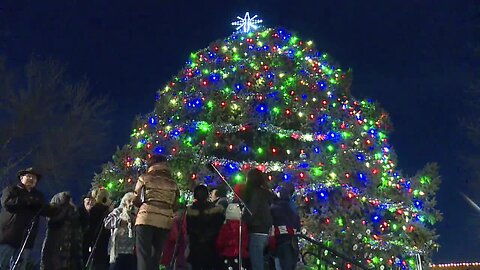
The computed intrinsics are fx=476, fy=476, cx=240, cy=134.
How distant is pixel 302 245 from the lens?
1228 cm

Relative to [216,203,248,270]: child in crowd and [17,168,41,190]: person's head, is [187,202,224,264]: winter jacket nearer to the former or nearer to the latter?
[216,203,248,270]: child in crowd

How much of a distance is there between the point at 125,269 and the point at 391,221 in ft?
27.8

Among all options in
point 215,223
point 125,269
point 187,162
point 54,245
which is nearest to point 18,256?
point 54,245

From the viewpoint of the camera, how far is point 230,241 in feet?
22.9

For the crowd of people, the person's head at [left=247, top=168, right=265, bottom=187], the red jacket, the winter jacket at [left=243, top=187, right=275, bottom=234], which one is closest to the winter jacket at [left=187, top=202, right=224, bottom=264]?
the crowd of people

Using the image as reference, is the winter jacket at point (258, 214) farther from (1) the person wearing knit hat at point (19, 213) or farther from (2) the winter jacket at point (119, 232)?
(1) the person wearing knit hat at point (19, 213)

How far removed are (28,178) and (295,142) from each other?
976 cm

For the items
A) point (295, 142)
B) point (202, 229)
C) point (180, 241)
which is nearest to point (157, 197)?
point (202, 229)

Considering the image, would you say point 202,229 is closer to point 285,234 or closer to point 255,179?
point 255,179

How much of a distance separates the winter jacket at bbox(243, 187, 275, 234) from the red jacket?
26cm

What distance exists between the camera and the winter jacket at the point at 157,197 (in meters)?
5.71

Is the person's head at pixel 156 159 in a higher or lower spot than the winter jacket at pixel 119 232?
higher

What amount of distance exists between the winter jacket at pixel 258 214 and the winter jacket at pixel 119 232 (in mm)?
1793

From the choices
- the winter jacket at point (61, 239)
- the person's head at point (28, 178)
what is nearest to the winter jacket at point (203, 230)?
the winter jacket at point (61, 239)
